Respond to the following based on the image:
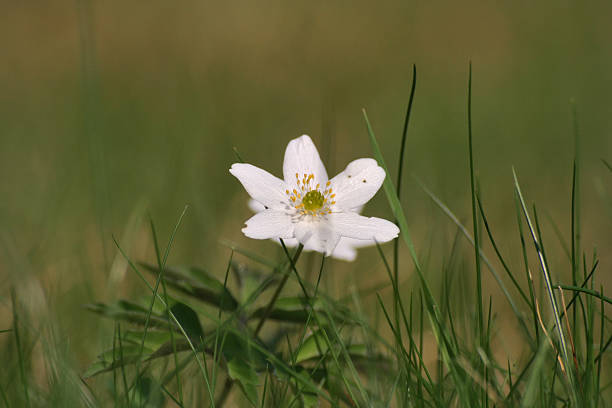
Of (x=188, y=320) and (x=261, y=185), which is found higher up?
(x=261, y=185)

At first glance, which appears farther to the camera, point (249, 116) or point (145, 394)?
point (249, 116)

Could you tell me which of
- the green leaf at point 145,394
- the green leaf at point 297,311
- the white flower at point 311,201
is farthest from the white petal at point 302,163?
the green leaf at point 145,394

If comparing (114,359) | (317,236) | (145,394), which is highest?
(317,236)

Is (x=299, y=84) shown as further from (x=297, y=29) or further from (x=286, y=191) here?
(x=286, y=191)

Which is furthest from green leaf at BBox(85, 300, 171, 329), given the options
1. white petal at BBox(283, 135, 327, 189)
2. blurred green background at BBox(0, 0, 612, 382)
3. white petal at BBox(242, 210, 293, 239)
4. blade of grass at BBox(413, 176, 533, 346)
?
blade of grass at BBox(413, 176, 533, 346)

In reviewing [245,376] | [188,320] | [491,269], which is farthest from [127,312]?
[491,269]

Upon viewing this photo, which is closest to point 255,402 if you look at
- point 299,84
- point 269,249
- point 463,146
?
point 269,249

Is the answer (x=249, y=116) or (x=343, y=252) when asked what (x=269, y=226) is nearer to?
(x=343, y=252)
